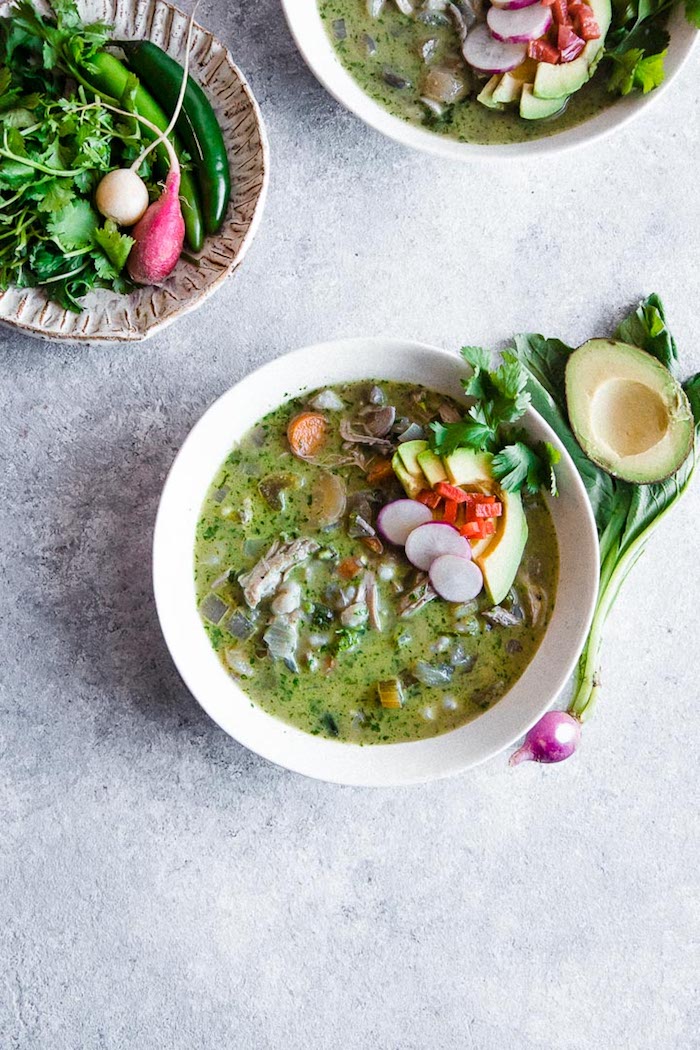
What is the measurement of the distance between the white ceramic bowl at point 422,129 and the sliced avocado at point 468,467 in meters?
0.98

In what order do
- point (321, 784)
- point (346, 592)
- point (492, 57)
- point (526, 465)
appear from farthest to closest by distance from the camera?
1. point (321, 784)
2. point (492, 57)
3. point (346, 592)
4. point (526, 465)

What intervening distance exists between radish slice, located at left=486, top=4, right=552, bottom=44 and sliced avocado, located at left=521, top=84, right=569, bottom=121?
0.15 metres

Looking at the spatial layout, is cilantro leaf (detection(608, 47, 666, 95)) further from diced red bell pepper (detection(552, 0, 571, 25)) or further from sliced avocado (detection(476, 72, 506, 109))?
sliced avocado (detection(476, 72, 506, 109))

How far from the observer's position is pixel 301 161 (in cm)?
343

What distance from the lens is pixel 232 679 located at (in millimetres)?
3166

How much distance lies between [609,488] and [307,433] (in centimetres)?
102

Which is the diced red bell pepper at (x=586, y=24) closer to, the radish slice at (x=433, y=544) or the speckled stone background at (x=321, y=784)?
the speckled stone background at (x=321, y=784)

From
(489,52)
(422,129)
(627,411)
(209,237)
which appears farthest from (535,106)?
(209,237)

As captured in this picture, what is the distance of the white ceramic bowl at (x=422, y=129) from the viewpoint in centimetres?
320

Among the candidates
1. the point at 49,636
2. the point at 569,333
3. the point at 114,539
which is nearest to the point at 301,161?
the point at 569,333

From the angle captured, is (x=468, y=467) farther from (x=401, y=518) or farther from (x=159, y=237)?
(x=159, y=237)

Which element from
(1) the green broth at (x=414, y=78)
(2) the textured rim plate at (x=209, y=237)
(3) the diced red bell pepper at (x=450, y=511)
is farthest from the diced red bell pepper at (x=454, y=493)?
(1) the green broth at (x=414, y=78)

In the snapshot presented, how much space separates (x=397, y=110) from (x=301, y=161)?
362mm

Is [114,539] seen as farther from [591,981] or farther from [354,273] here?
[591,981]
